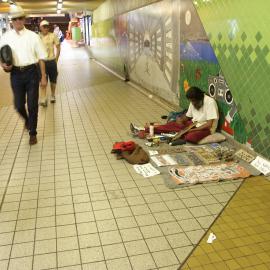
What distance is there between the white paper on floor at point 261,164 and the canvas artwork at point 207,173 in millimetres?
183

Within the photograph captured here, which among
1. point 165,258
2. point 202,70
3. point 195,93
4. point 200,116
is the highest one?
point 202,70

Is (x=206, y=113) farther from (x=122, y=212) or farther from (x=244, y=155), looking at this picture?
(x=122, y=212)

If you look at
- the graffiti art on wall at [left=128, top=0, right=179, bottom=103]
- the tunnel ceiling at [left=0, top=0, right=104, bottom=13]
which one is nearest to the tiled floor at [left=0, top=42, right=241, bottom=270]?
the graffiti art on wall at [left=128, top=0, right=179, bottom=103]

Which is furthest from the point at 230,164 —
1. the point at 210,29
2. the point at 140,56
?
the point at 140,56

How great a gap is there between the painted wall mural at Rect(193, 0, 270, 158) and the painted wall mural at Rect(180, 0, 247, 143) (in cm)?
18

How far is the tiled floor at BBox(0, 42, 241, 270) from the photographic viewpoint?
2836 mm

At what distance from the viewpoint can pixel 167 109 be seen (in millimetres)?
7629

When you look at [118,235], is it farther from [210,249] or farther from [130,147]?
[130,147]

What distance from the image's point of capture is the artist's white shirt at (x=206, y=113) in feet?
17.6

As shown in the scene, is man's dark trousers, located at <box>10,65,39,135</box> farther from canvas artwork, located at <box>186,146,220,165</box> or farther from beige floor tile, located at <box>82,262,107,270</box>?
beige floor tile, located at <box>82,262,107,270</box>

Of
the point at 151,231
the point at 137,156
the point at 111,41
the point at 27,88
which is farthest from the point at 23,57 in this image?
the point at 111,41

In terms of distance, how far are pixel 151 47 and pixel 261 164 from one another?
5.36m

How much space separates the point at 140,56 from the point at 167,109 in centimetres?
313

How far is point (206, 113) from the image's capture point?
552 cm
